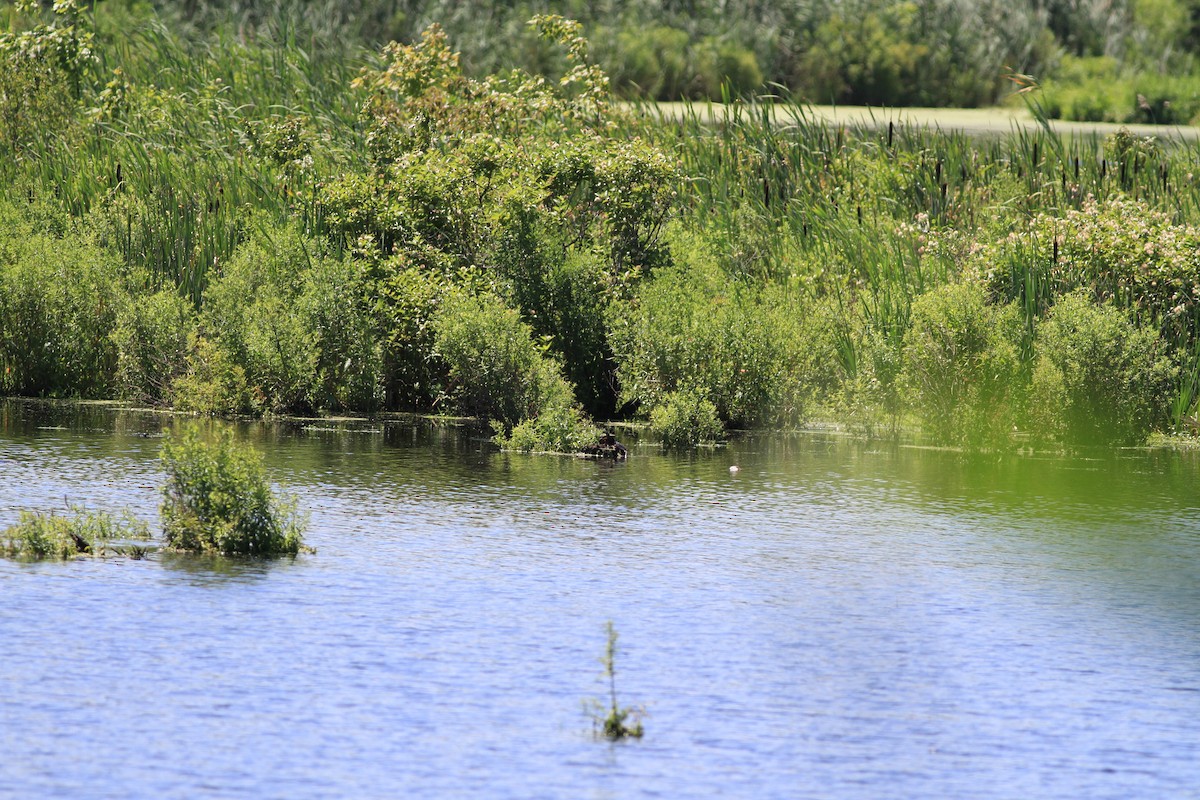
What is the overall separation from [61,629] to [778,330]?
9055 millimetres

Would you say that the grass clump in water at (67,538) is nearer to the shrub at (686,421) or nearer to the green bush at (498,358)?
the green bush at (498,358)

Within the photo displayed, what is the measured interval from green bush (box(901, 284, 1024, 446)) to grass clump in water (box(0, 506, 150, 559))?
799 centimetres

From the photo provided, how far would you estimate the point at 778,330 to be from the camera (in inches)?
667

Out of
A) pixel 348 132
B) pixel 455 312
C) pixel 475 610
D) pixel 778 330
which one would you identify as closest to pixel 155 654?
pixel 475 610

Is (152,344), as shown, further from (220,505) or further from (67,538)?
(220,505)

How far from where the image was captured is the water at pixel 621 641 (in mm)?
7652

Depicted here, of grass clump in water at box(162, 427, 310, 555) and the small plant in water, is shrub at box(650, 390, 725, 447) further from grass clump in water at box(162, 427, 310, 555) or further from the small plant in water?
the small plant in water

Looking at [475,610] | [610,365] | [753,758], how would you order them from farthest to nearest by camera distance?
[610,365]
[475,610]
[753,758]

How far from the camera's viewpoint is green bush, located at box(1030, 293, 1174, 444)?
16188mm

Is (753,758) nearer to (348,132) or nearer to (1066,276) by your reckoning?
(1066,276)

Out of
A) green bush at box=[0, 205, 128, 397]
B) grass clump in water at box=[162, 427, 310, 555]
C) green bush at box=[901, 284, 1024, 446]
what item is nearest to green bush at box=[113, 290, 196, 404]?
green bush at box=[0, 205, 128, 397]

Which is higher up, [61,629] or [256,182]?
[256,182]

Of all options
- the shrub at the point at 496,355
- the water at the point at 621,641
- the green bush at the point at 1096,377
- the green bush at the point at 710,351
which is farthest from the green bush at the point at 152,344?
the green bush at the point at 1096,377

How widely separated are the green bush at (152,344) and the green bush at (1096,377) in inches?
317
